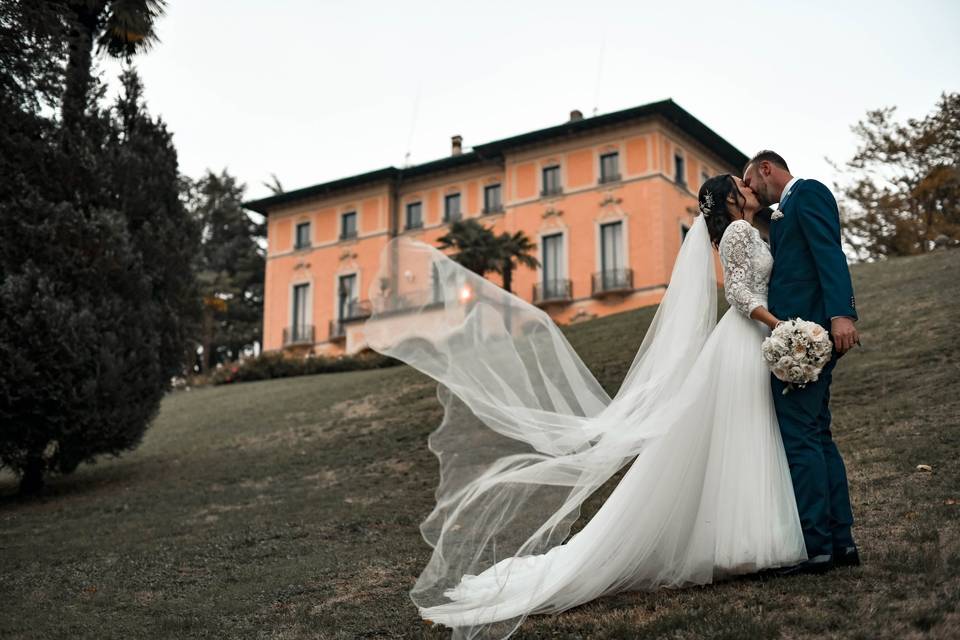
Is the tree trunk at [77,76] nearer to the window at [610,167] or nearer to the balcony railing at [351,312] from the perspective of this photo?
the balcony railing at [351,312]

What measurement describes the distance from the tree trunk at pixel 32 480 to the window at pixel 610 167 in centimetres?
2928

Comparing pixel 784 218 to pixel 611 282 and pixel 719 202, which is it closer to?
pixel 719 202

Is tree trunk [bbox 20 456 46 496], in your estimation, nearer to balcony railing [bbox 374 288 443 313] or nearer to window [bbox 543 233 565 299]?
balcony railing [bbox 374 288 443 313]

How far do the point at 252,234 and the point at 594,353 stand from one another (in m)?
46.6

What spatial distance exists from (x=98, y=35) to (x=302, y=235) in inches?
1280

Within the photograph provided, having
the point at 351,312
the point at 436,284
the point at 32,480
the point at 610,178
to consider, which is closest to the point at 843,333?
the point at 436,284

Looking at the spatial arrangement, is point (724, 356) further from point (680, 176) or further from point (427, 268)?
point (680, 176)

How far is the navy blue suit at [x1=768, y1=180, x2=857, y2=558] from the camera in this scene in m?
4.54

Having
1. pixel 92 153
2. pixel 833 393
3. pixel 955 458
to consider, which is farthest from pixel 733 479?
pixel 92 153

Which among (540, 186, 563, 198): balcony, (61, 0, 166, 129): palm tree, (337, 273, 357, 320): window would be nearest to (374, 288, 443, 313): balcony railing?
(61, 0, 166, 129): palm tree

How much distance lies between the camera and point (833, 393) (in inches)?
419

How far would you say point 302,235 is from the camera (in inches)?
1823

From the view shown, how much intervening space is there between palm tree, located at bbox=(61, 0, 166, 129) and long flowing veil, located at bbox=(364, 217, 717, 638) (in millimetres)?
7579

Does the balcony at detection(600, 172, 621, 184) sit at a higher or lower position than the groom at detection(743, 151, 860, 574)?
higher
